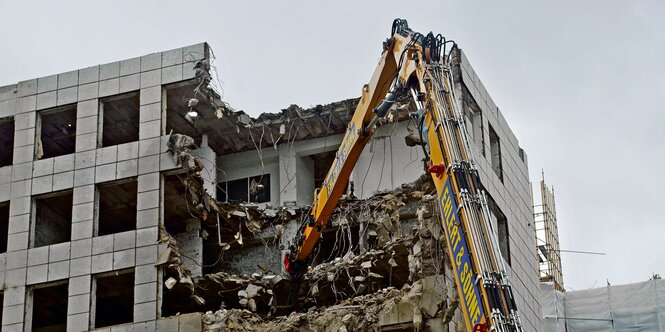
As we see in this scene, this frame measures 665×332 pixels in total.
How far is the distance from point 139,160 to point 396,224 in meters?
7.72

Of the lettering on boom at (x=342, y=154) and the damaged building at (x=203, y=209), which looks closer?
the lettering on boom at (x=342, y=154)

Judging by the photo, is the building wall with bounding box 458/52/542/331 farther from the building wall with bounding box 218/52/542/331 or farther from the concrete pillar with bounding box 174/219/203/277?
the concrete pillar with bounding box 174/219/203/277

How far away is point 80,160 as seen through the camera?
1358 inches

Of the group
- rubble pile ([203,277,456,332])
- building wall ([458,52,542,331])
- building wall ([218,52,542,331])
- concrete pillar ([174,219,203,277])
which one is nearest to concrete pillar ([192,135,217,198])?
building wall ([218,52,542,331])

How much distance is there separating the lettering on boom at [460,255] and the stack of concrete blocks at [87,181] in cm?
1335

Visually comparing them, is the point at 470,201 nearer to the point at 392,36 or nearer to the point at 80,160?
the point at 392,36

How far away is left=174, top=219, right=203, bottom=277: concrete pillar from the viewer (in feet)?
116

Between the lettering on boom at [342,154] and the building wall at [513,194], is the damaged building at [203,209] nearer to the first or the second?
the building wall at [513,194]

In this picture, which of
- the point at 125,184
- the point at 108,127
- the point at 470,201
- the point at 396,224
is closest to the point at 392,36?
the point at 470,201

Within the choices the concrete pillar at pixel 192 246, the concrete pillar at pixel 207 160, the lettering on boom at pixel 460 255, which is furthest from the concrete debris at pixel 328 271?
the lettering on boom at pixel 460 255

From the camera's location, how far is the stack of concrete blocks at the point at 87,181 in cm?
3259

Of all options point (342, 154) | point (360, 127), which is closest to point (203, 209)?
point (342, 154)

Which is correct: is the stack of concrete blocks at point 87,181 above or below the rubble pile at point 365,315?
above

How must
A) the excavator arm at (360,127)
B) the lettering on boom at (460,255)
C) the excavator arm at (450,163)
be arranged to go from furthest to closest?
1. the excavator arm at (360,127)
2. the lettering on boom at (460,255)
3. the excavator arm at (450,163)
